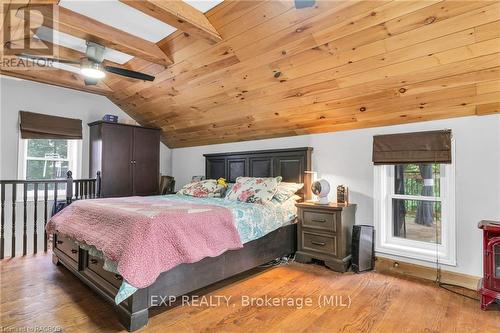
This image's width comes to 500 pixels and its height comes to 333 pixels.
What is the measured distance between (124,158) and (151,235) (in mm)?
3042

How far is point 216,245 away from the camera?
8.13 feet

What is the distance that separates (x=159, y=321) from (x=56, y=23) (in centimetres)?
268

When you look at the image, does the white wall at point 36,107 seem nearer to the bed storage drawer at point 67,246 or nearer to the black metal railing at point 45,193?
the black metal railing at point 45,193

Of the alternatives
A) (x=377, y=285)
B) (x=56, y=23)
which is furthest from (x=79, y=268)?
(x=377, y=285)

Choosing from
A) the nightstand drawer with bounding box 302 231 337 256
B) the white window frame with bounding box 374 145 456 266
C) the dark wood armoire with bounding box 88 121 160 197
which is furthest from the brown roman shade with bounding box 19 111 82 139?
the white window frame with bounding box 374 145 456 266

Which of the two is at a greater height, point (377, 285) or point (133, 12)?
point (133, 12)

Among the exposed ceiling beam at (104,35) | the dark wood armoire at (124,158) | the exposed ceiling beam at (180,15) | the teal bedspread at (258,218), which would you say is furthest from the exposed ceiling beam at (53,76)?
the teal bedspread at (258,218)

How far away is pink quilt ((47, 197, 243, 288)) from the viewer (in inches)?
76.9

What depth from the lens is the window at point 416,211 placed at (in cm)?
287

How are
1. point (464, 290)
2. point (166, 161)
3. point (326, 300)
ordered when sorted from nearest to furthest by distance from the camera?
1. point (326, 300)
2. point (464, 290)
3. point (166, 161)

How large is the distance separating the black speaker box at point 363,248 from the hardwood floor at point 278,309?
167mm

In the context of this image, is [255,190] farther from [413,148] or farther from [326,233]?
[413,148]

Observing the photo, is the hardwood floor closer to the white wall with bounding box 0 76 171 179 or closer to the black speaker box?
the black speaker box

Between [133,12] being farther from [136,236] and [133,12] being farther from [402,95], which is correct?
[402,95]
